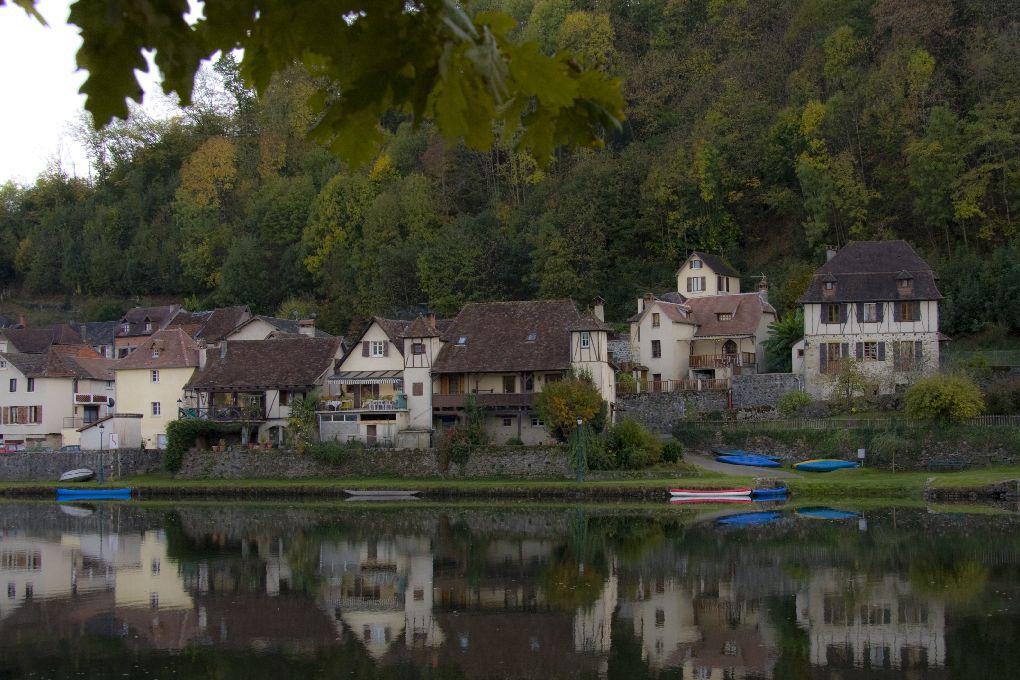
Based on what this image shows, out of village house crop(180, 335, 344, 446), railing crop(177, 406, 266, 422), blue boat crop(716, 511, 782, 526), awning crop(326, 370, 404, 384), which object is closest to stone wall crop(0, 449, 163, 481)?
railing crop(177, 406, 266, 422)

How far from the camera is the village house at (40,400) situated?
6919 cm

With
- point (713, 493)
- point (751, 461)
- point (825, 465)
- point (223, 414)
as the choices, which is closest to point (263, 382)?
point (223, 414)

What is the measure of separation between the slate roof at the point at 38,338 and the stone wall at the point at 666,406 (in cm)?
4175

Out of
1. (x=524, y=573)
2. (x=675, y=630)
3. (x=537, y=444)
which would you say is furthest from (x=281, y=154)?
(x=675, y=630)

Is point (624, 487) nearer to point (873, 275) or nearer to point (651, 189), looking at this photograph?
point (873, 275)

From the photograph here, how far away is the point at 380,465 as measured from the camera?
5522 centimetres

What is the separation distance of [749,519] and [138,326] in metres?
59.8

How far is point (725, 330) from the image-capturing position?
64875 millimetres

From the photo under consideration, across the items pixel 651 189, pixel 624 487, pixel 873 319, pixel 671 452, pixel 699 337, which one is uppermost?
pixel 651 189

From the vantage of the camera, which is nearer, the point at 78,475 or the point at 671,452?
the point at 671,452

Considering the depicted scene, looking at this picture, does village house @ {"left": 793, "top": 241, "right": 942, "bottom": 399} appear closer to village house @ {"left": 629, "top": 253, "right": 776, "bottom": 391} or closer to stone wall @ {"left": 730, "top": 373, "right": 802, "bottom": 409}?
stone wall @ {"left": 730, "top": 373, "right": 802, "bottom": 409}

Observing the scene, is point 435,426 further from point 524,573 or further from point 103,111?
point 103,111

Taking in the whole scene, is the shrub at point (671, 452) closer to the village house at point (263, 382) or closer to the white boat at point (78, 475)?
the village house at point (263, 382)

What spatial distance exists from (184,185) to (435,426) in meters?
64.8
